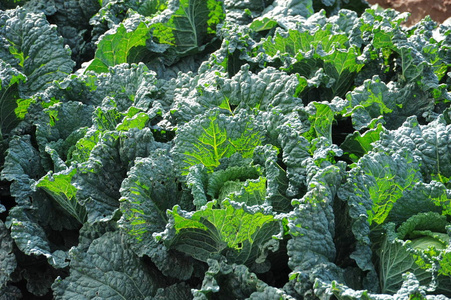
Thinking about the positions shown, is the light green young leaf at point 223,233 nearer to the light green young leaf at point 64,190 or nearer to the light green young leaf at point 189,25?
the light green young leaf at point 64,190

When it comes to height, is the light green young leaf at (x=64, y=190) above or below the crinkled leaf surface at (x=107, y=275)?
above

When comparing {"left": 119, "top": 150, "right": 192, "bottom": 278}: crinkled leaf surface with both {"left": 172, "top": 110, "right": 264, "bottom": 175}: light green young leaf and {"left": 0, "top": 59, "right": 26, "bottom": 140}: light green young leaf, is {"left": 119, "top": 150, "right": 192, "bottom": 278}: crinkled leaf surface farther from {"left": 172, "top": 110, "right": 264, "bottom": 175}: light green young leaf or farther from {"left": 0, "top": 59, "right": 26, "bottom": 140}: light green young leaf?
{"left": 0, "top": 59, "right": 26, "bottom": 140}: light green young leaf

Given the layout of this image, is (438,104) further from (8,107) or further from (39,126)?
(8,107)

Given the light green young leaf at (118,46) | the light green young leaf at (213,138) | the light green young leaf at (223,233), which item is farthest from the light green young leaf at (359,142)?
the light green young leaf at (118,46)

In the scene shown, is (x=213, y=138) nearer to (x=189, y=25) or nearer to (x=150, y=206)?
(x=150, y=206)

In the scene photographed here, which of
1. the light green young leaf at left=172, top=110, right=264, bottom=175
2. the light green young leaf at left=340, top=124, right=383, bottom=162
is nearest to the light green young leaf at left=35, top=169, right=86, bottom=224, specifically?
the light green young leaf at left=172, top=110, right=264, bottom=175

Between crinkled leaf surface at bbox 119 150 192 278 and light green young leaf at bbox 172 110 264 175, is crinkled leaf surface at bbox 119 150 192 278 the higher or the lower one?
the lower one

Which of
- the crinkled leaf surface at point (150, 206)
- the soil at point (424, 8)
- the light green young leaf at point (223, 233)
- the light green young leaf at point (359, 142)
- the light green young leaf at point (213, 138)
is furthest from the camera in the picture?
the soil at point (424, 8)

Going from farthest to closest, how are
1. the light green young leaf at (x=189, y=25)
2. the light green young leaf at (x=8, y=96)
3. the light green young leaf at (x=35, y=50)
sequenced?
the light green young leaf at (x=189, y=25)
the light green young leaf at (x=35, y=50)
the light green young leaf at (x=8, y=96)
